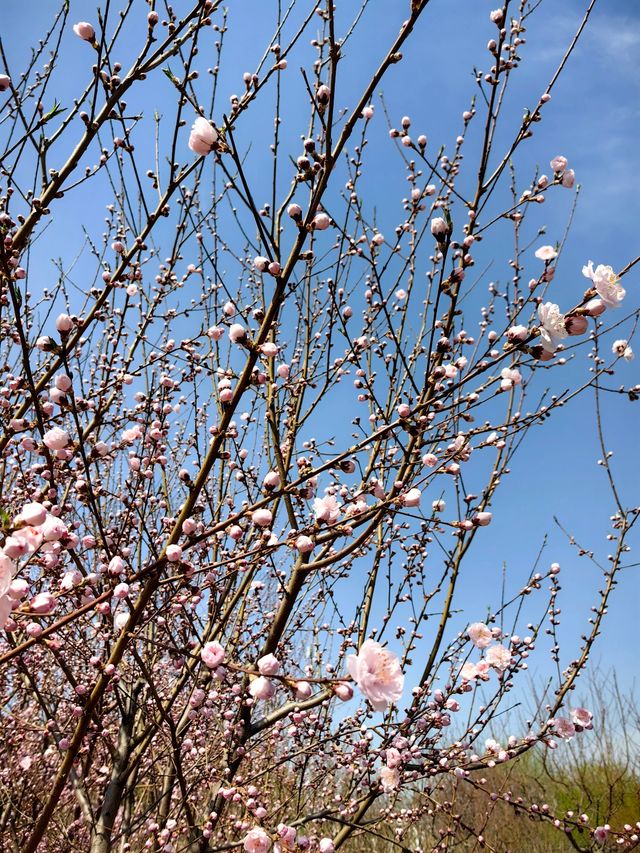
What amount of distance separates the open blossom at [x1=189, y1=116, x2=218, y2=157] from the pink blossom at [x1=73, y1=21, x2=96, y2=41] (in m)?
0.96

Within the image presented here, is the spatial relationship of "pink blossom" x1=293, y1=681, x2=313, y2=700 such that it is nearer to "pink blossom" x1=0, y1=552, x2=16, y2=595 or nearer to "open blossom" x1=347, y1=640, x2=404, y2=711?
"open blossom" x1=347, y1=640, x2=404, y2=711

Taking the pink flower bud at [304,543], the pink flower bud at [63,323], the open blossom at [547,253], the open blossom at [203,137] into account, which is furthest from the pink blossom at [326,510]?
the open blossom at [547,253]

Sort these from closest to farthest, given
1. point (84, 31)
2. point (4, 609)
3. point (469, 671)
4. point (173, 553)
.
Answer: point (4, 609), point (173, 553), point (84, 31), point (469, 671)

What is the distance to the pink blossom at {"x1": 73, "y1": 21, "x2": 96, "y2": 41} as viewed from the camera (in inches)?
83.7

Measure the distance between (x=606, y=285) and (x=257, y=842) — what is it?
1.99 metres

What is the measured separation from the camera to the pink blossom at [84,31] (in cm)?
212

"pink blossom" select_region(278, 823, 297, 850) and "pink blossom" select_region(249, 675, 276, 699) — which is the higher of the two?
"pink blossom" select_region(249, 675, 276, 699)

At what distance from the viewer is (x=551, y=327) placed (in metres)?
1.66

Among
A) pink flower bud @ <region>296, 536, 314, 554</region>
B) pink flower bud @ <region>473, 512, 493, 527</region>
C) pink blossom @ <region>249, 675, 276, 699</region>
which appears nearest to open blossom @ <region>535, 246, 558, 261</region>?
pink flower bud @ <region>473, 512, 493, 527</region>

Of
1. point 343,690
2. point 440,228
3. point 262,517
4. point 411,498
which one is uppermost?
point 440,228

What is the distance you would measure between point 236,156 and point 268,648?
93.1 inches

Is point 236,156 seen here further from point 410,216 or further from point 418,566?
point 418,566

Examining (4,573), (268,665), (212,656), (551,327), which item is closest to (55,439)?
(4,573)

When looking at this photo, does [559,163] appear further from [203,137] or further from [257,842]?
[257,842]
